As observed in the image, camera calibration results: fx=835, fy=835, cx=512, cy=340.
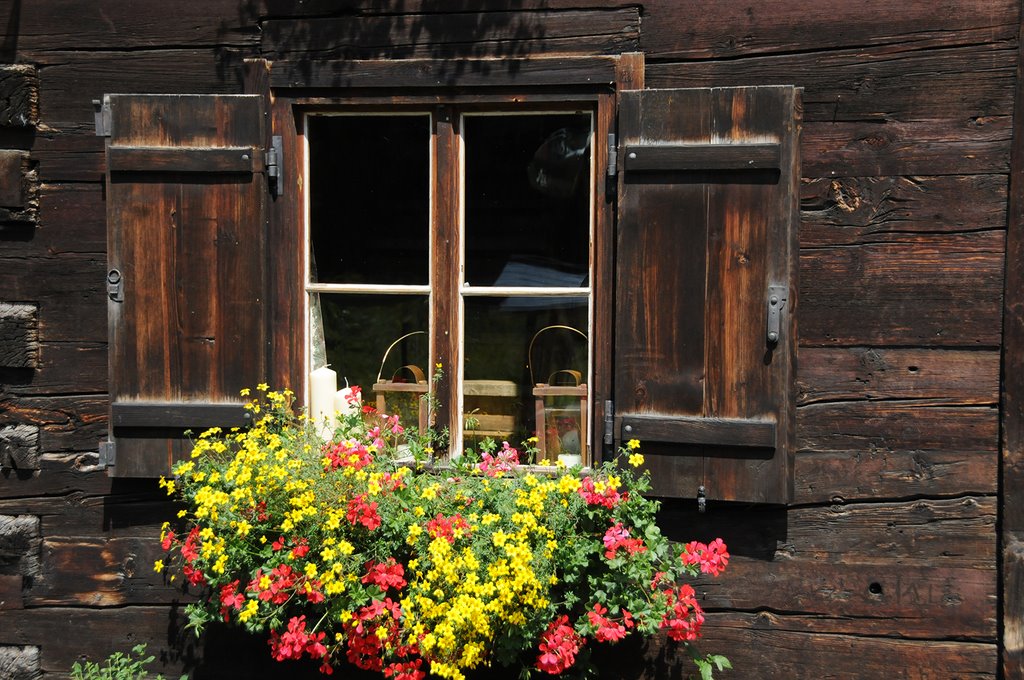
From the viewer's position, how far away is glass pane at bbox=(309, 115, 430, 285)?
131 inches

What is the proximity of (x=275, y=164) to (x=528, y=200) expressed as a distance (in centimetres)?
98

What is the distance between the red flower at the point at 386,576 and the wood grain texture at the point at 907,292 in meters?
1.66

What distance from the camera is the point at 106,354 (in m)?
3.34

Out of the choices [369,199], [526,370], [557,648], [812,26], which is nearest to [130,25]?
[369,199]

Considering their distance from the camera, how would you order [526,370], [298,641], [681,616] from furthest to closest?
[526,370], [681,616], [298,641]

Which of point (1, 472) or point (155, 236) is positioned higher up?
point (155, 236)

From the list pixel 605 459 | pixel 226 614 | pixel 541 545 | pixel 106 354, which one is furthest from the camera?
pixel 106 354

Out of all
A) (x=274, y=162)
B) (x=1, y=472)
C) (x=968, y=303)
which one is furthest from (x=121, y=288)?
(x=968, y=303)

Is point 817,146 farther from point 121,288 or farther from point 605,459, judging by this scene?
point 121,288

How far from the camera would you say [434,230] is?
3.24 meters

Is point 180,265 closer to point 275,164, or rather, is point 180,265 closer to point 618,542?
point 275,164

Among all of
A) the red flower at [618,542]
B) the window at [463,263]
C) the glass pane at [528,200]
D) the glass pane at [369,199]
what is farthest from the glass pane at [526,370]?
the red flower at [618,542]

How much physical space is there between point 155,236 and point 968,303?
2.98 metres

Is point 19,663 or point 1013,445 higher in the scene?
point 1013,445
